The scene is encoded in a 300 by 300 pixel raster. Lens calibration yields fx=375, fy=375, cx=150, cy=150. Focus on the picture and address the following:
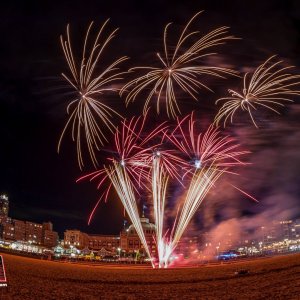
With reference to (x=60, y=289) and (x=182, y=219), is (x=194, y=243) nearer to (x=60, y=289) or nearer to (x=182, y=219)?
(x=182, y=219)

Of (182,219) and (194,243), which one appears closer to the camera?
(182,219)

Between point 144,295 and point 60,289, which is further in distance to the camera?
point 60,289

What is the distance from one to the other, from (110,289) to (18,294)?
565 centimetres

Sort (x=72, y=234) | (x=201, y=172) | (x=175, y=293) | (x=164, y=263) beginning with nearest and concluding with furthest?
(x=175, y=293) < (x=201, y=172) < (x=164, y=263) < (x=72, y=234)

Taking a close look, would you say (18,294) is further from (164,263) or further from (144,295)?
(164,263)

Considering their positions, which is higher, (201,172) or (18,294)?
(201,172)

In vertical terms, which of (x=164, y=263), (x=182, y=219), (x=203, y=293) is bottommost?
(x=203, y=293)

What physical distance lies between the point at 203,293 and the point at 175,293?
135 centimetres

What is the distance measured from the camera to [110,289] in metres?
19.2

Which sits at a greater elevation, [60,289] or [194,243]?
[194,243]

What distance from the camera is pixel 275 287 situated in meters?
16.0

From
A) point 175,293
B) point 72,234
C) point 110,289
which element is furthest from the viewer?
point 72,234

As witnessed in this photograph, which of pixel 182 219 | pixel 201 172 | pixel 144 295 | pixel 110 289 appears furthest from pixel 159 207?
pixel 144 295

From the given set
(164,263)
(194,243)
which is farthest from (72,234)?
(164,263)
